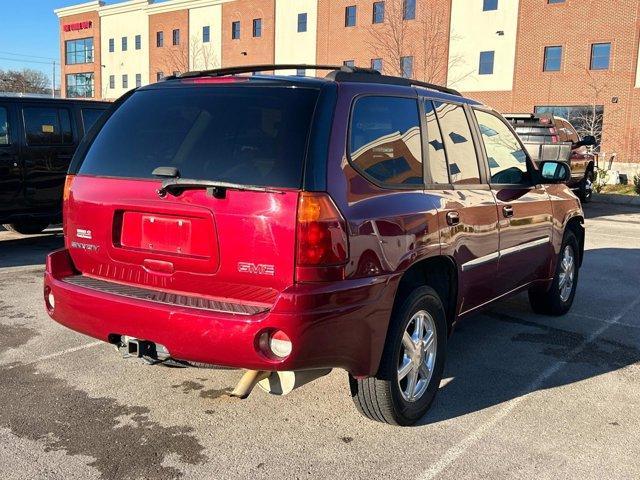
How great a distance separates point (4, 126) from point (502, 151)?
6459 mm

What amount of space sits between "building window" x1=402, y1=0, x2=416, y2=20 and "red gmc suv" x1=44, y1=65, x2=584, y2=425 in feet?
119

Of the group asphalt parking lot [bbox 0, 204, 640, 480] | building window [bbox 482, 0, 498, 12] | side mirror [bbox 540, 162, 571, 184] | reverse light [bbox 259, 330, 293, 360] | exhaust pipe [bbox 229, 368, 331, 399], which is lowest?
asphalt parking lot [bbox 0, 204, 640, 480]

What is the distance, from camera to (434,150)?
3812mm

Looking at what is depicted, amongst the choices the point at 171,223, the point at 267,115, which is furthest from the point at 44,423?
the point at 267,115

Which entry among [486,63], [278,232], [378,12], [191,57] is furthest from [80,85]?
[278,232]

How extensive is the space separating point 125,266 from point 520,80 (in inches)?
1363

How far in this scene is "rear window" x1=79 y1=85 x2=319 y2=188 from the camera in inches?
116

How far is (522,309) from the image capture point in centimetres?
618

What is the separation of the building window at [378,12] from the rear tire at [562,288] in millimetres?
35871

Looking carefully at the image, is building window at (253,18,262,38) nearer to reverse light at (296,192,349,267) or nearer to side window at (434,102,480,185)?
side window at (434,102,480,185)

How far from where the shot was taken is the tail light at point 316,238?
9.22 feet

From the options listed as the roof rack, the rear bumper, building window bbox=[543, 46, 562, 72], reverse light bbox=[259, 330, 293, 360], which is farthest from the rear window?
building window bbox=[543, 46, 562, 72]

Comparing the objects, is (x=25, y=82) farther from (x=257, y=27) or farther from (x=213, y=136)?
(x=213, y=136)

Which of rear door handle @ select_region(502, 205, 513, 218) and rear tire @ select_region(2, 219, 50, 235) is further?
rear tire @ select_region(2, 219, 50, 235)
